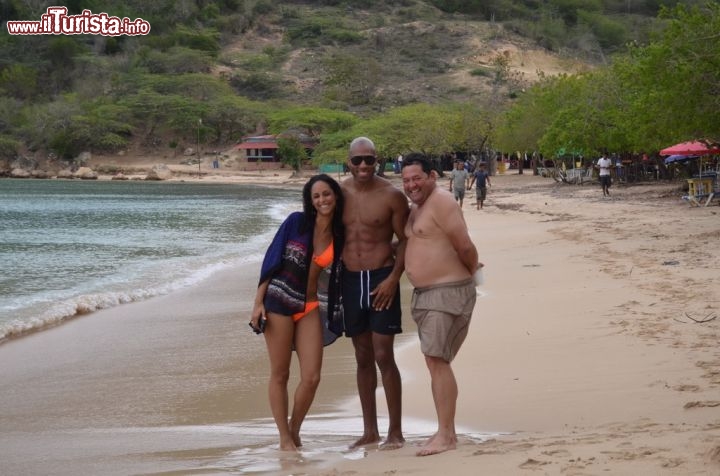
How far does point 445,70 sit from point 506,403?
336 ft

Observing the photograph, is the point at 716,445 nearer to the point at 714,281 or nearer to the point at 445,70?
the point at 714,281

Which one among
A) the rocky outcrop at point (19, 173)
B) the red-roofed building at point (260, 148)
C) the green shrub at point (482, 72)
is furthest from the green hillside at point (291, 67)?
the rocky outcrop at point (19, 173)

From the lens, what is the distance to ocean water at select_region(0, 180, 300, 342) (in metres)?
13.8

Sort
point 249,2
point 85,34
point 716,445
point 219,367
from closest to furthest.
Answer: point 716,445, point 219,367, point 85,34, point 249,2

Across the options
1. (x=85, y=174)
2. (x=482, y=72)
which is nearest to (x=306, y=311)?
(x=85, y=174)

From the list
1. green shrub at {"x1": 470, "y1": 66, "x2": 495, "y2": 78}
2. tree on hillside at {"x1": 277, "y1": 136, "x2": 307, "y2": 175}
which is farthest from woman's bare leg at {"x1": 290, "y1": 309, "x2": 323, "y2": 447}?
green shrub at {"x1": 470, "y1": 66, "x2": 495, "y2": 78}

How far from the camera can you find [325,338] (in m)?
5.82

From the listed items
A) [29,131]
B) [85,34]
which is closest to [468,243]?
[29,131]

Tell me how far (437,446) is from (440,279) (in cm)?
87

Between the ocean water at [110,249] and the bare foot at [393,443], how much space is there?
6.56 m

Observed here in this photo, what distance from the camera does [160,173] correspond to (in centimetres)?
8356

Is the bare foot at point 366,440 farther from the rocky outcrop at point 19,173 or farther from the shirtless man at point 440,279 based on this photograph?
the rocky outcrop at point 19,173

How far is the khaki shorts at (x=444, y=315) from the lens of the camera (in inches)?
209

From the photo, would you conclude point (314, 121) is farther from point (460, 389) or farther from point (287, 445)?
point (287, 445)
